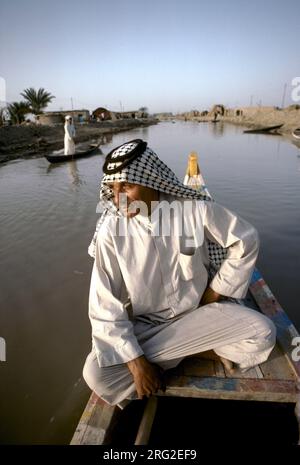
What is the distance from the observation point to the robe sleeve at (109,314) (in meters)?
1.61

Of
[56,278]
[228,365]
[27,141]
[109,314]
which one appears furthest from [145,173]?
[27,141]

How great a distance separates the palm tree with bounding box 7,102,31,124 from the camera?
30.1 metres

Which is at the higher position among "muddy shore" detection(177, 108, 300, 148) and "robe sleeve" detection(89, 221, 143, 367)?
"muddy shore" detection(177, 108, 300, 148)

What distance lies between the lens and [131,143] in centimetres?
166

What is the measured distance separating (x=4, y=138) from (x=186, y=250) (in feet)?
74.5

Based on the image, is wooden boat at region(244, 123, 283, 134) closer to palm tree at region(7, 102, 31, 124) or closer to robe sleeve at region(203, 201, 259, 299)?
palm tree at region(7, 102, 31, 124)

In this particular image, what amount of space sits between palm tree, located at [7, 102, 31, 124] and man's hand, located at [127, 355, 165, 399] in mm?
34911

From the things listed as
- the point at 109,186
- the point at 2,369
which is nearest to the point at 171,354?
the point at 109,186

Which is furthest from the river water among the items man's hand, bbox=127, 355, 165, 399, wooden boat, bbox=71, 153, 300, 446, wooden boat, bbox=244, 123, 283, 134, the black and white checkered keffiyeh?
wooden boat, bbox=244, 123, 283, 134

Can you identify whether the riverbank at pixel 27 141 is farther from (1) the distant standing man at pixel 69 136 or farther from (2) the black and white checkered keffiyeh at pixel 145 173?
(2) the black and white checkered keffiyeh at pixel 145 173

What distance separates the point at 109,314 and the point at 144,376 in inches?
15.9

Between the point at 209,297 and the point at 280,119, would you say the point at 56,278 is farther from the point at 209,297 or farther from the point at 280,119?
the point at 280,119

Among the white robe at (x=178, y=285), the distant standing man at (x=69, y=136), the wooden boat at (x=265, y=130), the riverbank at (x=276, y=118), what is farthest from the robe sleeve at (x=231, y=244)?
the wooden boat at (x=265, y=130)
